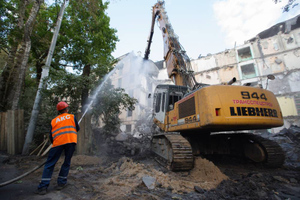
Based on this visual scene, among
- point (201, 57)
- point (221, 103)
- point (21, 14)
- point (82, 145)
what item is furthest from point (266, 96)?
point (201, 57)

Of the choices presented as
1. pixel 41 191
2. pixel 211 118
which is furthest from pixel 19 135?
pixel 211 118

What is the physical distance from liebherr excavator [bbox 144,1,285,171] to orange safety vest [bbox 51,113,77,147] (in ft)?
8.12

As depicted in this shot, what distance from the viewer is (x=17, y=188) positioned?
320cm

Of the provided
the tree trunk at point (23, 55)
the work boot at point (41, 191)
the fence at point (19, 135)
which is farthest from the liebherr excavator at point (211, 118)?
the tree trunk at point (23, 55)

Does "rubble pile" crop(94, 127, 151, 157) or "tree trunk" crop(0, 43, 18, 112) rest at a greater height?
"tree trunk" crop(0, 43, 18, 112)

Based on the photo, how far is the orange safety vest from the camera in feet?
10.7

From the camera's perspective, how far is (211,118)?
386cm

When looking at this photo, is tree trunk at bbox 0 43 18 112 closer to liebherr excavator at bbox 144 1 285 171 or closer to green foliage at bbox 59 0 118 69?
green foliage at bbox 59 0 118 69

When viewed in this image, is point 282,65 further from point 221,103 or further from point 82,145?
point 82,145

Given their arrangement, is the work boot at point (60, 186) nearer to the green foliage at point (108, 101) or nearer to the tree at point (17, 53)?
the green foliage at point (108, 101)

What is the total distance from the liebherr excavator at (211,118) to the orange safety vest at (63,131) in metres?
2.48

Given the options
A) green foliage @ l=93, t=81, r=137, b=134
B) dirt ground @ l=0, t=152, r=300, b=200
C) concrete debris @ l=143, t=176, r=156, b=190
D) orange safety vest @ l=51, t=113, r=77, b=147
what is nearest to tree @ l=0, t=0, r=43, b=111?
green foliage @ l=93, t=81, r=137, b=134

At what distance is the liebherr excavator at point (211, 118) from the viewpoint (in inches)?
157

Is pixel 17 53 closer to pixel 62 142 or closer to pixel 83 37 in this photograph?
pixel 83 37
